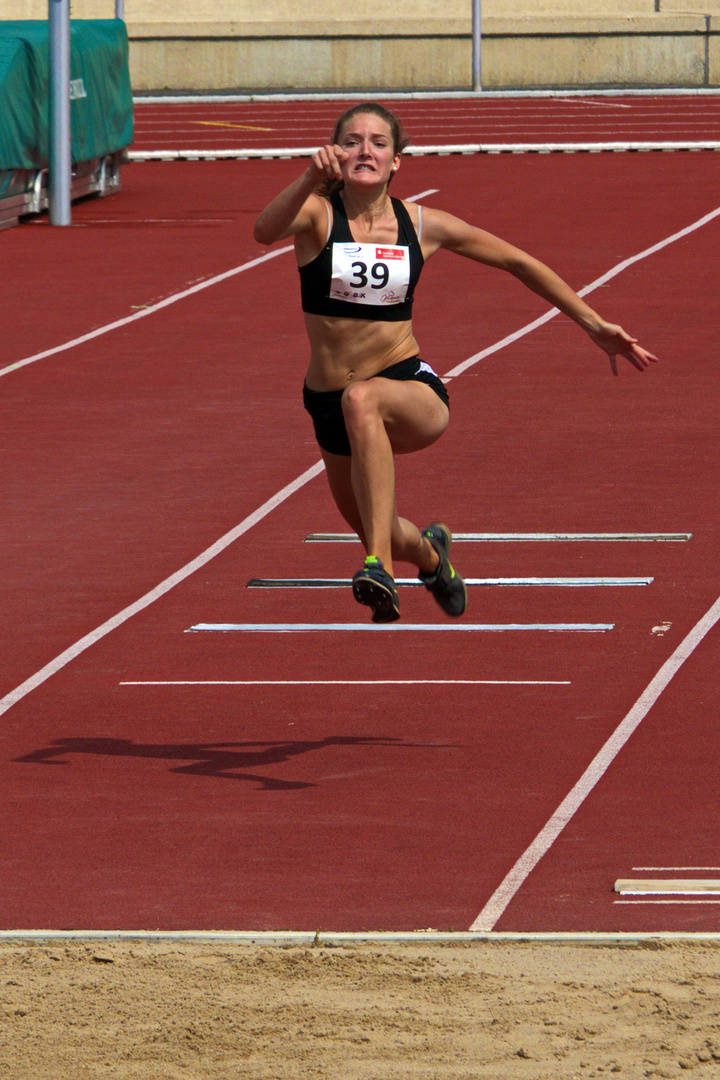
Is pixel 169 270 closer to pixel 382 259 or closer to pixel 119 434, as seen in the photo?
pixel 119 434

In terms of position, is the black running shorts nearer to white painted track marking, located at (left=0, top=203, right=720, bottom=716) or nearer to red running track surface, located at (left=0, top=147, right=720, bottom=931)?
red running track surface, located at (left=0, top=147, right=720, bottom=931)

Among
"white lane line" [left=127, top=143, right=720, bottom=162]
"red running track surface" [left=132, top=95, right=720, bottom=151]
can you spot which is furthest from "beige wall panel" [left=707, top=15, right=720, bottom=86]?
"white lane line" [left=127, top=143, right=720, bottom=162]

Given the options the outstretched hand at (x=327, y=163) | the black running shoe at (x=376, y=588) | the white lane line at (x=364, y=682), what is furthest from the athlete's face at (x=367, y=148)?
the white lane line at (x=364, y=682)

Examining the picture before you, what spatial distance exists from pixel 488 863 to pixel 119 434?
9123mm

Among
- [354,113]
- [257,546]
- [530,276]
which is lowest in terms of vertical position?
[257,546]

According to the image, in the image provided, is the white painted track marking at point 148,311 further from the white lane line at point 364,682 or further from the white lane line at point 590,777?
the white lane line at point 590,777

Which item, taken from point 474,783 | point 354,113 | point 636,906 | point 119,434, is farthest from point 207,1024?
point 119,434

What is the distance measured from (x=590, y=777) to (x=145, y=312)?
13.7 metres

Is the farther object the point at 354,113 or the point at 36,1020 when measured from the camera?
the point at 354,113

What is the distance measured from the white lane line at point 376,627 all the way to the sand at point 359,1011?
4.36 meters

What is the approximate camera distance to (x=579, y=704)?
31.6 ft

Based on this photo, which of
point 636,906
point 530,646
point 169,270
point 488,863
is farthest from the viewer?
point 169,270

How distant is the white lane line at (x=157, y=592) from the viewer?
10.1 metres

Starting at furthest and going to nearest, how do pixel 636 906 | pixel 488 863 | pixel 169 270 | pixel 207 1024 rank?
1. pixel 169 270
2. pixel 488 863
3. pixel 636 906
4. pixel 207 1024
